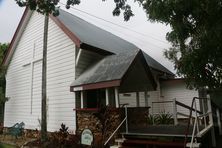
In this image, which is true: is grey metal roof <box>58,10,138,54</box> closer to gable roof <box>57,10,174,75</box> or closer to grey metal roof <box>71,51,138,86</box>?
gable roof <box>57,10,174,75</box>

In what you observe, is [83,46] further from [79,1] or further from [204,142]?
[204,142]

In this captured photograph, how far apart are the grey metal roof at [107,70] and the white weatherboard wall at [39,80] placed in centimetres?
105

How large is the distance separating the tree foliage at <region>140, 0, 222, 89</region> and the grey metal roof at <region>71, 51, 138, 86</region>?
2.38 metres

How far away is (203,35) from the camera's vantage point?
7816 mm

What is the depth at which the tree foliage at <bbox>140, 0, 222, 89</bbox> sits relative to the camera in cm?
736

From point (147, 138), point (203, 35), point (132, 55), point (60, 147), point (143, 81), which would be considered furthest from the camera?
point (143, 81)

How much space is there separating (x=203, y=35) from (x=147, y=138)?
12.8 ft

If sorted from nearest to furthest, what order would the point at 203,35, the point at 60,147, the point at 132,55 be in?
the point at 203,35 → the point at 60,147 → the point at 132,55

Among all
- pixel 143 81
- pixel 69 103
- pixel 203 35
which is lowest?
pixel 69 103

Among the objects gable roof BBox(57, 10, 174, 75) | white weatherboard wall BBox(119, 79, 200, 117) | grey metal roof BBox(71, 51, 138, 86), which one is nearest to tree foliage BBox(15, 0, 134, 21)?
grey metal roof BBox(71, 51, 138, 86)

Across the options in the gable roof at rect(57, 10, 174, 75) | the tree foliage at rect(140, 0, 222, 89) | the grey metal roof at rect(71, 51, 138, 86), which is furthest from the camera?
the gable roof at rect(57, 10, 174, 75)

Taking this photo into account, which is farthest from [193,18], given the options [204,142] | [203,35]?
[204,142]

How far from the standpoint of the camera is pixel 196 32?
8.28 meters

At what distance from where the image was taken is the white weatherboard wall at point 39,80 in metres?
13.0
